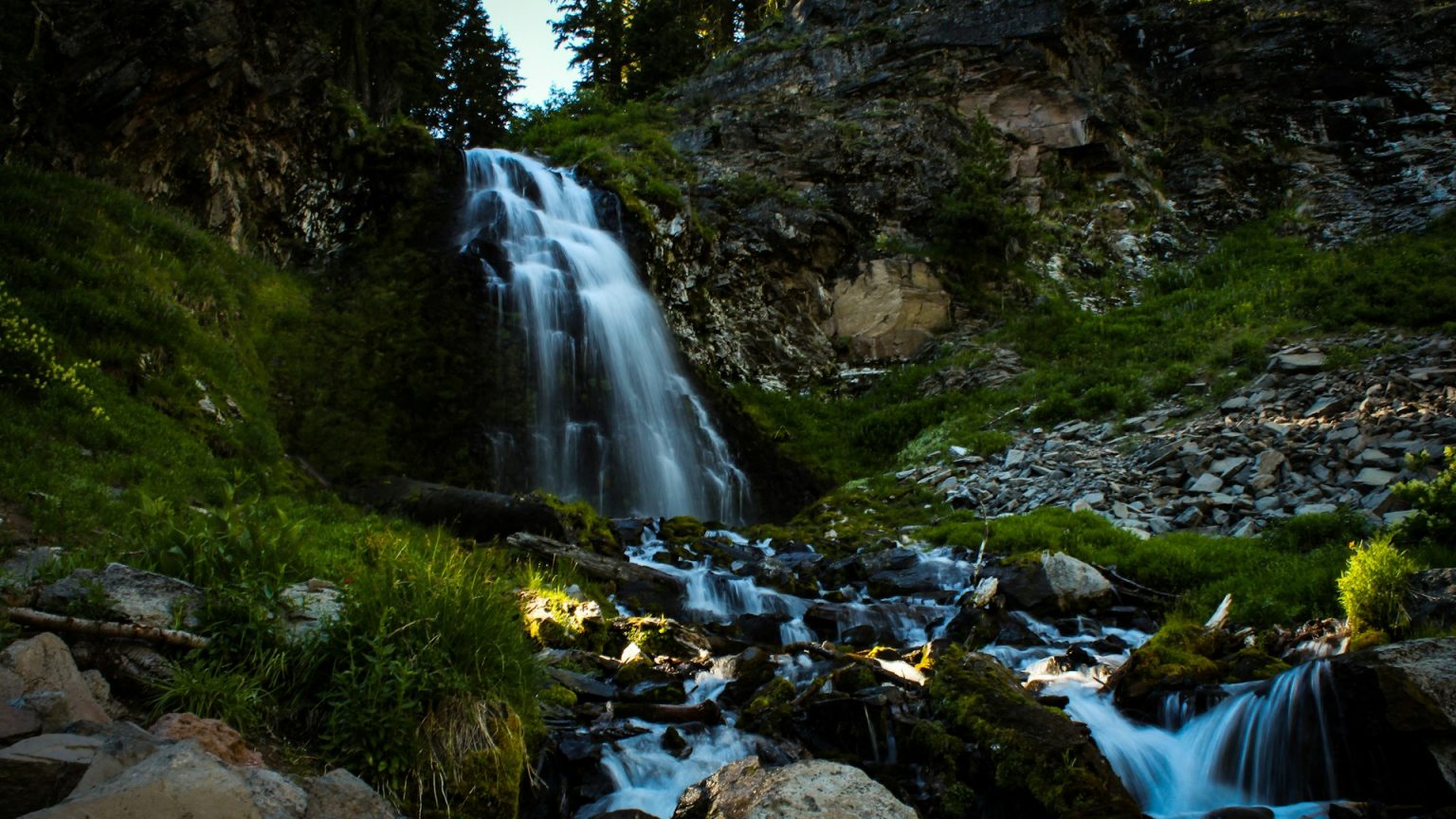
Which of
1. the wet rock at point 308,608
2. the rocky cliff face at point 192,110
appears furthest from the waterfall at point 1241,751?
the rocky cliff face at point 192,110

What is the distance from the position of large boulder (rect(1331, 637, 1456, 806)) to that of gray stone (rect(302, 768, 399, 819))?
570 cm

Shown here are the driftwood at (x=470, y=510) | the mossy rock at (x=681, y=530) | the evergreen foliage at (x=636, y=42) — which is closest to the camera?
the driftwood at (x=470, y=510)

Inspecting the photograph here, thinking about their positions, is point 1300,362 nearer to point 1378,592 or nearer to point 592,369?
point 1378,592

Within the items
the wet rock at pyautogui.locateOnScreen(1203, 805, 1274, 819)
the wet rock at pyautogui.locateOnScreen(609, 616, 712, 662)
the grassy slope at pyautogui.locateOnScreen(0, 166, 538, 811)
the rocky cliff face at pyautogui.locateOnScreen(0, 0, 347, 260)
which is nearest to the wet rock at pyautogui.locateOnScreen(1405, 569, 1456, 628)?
the wet rock at pyautogui.locateOnScreen(1203, 805, 1274, 819)

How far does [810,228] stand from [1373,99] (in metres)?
20.7

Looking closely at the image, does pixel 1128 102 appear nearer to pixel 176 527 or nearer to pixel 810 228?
pixel 810 228

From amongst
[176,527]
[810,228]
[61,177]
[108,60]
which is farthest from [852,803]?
[810,228]

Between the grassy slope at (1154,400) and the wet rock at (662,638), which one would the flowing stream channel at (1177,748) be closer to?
the wet rock at (662,638)

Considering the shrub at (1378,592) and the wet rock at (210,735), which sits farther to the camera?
the shrub at (1378,592)

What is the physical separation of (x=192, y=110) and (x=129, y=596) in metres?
15.4

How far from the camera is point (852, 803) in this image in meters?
3.96

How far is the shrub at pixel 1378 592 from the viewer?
6379mm

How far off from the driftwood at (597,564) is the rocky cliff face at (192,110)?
11034 millimetres

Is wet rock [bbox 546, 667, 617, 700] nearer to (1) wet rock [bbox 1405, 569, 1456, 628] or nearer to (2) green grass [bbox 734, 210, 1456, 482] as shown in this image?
(1) wet rock [bbox 1405, 569, 1456, 628]
